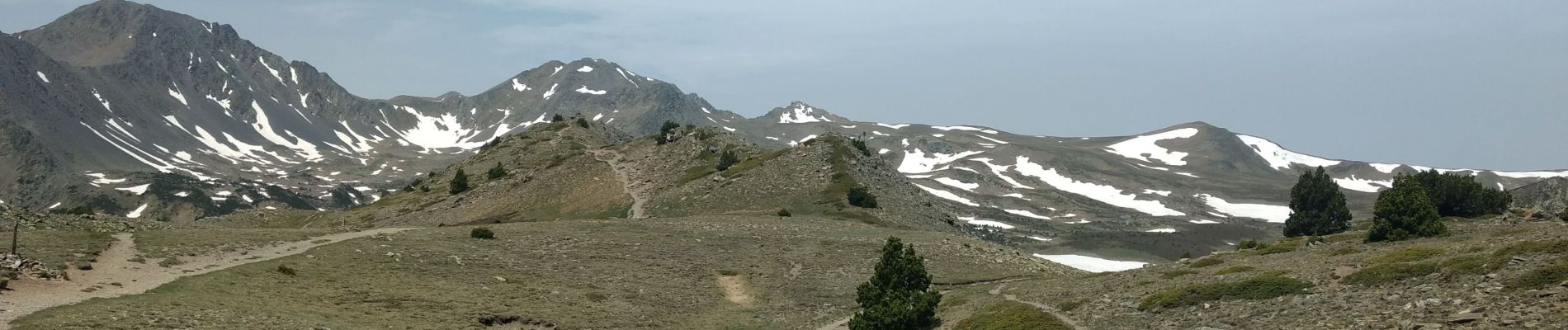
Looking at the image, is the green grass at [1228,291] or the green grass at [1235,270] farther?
the green grass at [1235,270]

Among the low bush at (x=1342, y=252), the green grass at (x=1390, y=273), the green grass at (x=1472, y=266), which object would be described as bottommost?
the low bush at (x=1342, y=252)

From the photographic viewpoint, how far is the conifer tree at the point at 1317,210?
11238 cm

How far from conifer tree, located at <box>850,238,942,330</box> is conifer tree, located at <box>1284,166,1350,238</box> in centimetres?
7590

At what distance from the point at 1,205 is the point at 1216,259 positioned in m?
69.8

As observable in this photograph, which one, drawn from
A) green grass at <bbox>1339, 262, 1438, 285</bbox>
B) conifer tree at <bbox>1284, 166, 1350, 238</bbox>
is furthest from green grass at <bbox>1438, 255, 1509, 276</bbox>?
conifer tree at <bbox>1284, 166, 1350, 238</bbox>

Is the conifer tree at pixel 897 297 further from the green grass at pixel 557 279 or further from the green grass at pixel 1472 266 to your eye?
the green grass at pixel 1472 266

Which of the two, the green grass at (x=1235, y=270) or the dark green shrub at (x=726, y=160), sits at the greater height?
the dark green shrub at (x=726, y=160)

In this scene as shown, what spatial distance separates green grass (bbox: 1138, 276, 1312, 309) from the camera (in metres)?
38.3

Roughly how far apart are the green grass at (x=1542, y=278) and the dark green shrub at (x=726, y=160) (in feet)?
308

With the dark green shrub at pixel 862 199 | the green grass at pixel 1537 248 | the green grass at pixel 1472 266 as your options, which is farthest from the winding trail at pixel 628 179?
the green grass at pixel 1537 248

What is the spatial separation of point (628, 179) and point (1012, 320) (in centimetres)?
8902

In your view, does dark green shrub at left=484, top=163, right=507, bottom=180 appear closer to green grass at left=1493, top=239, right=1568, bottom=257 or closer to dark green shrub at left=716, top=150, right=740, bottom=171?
dark green shrub at left=716, top=150, right=740, bottom=171

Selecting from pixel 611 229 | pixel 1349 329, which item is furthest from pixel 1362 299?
pixel 611 229

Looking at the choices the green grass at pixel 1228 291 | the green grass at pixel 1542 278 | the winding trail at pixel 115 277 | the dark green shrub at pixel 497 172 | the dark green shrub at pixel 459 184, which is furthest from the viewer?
the dark green shrub at pixel 497 172
